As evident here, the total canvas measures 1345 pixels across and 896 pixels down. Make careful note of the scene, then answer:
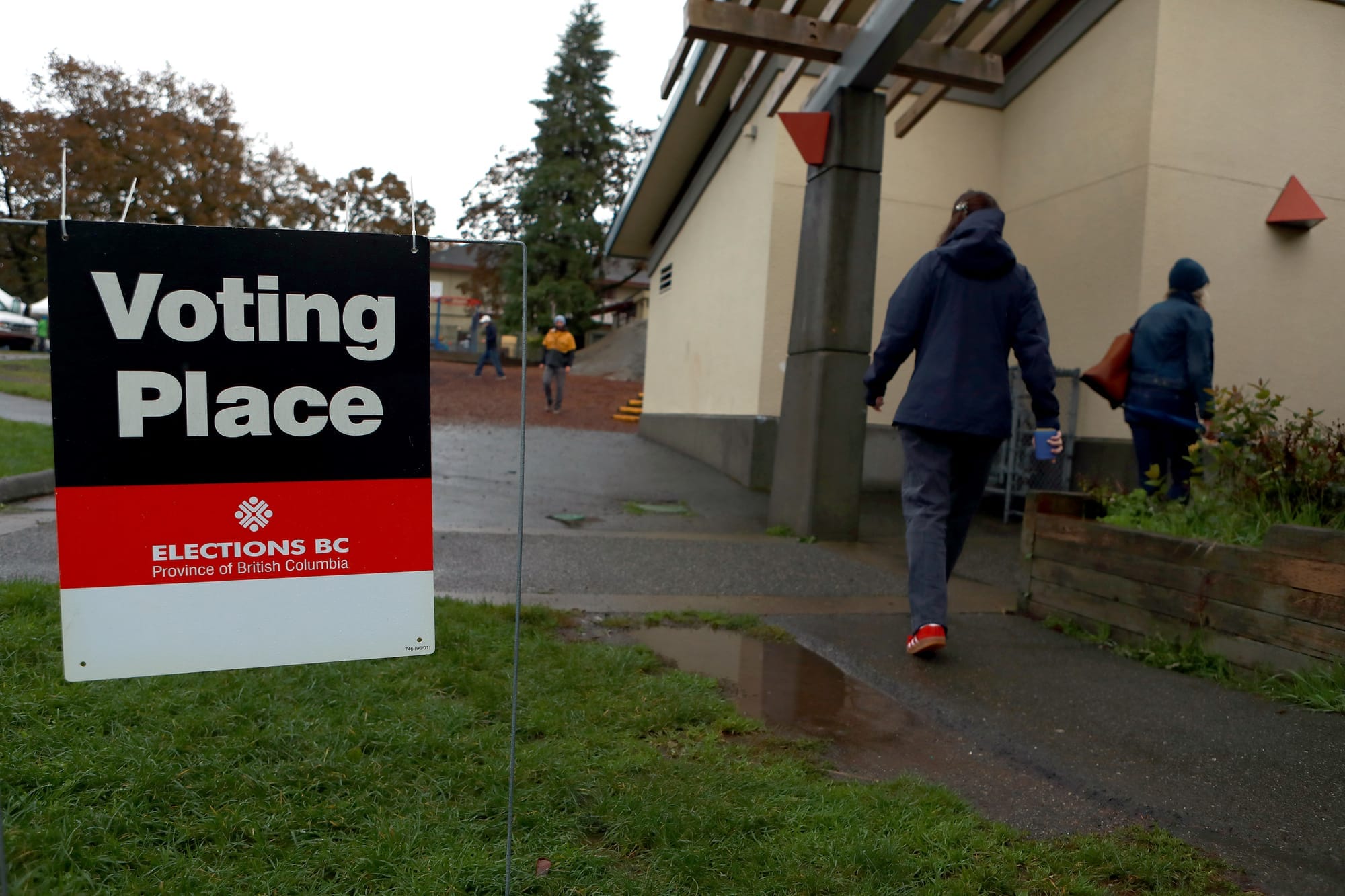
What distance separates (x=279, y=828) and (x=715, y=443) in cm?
984

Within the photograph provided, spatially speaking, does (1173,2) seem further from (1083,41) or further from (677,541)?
(677,541)

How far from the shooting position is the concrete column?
733cm

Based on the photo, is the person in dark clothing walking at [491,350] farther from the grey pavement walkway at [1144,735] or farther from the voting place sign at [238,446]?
the voting place sign at [238,446]

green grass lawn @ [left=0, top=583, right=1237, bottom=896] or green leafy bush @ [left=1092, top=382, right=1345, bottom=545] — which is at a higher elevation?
green leafy bush @ [left=1092, top=382, right=1345, bottom=545]

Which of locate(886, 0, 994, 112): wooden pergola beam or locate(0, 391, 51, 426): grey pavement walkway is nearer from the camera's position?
locate(886, 0, 994, 112): wooden pergola beam

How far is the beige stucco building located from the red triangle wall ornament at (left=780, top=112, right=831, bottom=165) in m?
2.12

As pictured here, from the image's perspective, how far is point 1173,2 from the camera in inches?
334

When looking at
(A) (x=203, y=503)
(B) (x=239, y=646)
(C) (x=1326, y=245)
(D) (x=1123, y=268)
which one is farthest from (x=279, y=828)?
(C) (x=1326, y=245)

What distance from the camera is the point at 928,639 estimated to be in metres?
4.13

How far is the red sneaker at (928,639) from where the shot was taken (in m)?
4.12

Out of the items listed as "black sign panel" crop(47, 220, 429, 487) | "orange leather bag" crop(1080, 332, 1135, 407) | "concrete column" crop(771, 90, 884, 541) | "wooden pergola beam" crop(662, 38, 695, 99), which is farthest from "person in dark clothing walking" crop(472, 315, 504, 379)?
"black sign panel" crop(47, 220, 429, 487)

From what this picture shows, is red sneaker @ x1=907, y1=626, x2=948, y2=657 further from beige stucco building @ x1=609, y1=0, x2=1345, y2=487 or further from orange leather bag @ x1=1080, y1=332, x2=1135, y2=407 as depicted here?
beige stucco building @ x1=609, y1=0, x2=1345, y2=487

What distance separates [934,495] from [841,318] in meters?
3.33

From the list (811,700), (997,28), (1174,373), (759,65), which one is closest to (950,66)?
(997,28)
